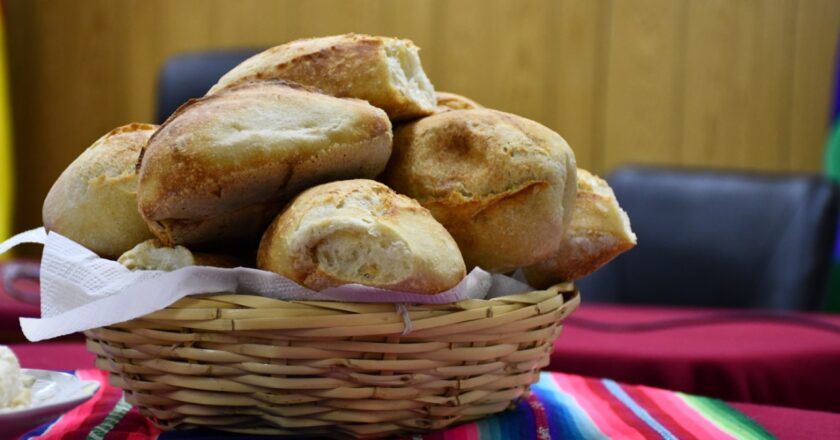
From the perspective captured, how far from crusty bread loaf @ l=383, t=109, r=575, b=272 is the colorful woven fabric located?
13cm

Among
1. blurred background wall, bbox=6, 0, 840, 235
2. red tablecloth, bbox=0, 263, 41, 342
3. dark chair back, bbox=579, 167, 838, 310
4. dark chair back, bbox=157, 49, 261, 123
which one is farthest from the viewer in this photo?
blurred background wall, bbox=6, 0, 840, 235

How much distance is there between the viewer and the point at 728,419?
815 mm

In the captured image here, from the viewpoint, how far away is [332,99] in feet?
2.31

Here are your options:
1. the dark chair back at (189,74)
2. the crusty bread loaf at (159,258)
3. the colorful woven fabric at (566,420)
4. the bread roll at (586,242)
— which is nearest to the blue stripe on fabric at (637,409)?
the colorful woven fabric at (566,420)

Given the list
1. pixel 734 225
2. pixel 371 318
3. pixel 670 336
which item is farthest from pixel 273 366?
pixel 734 225

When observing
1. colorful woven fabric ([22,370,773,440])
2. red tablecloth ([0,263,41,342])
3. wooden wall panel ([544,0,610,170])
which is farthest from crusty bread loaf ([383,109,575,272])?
wooden wall panel ([544,0,610,170])

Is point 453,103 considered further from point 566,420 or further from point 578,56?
point 578,56

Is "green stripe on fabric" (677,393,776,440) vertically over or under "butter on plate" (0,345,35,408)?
under

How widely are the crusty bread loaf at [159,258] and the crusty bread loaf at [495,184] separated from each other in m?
0.17

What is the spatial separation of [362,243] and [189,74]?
7.00ft

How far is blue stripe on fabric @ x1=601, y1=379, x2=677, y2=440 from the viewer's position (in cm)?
75

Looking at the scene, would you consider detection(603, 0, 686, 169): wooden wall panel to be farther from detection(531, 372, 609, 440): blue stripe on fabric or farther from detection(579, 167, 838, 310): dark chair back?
detection(531, 372, 609, 440): blue stripe on fabric

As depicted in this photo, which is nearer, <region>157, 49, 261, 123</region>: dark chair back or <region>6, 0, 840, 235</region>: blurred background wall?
<region>157, 49, 261, 123</region>: dark chair back

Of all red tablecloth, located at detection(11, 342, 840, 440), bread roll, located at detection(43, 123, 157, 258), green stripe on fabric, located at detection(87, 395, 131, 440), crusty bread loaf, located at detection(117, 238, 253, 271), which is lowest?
red tablecloth, located at detection(11, 342, 840, 440)
